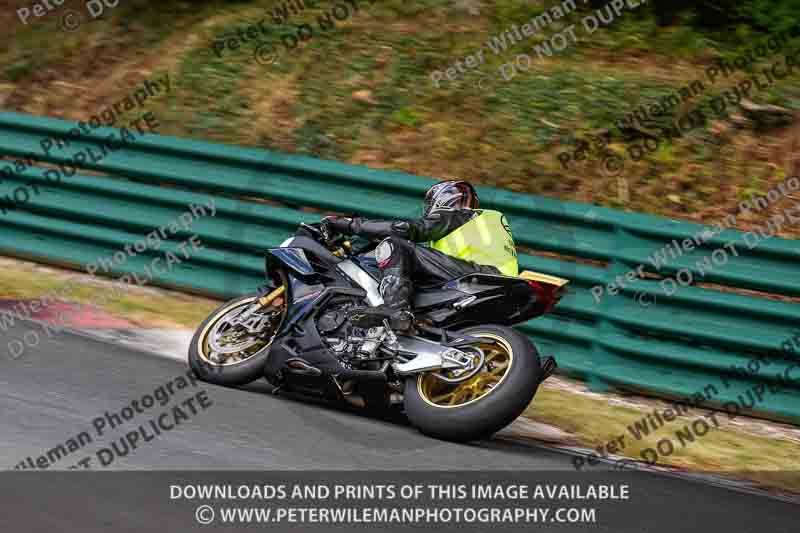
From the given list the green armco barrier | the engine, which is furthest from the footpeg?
the green armco barrier

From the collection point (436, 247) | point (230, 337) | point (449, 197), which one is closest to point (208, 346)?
point (230, 337)

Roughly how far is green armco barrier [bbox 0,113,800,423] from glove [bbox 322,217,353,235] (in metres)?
2.18

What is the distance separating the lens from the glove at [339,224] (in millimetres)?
7664

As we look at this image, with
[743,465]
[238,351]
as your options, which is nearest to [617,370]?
[743,465]

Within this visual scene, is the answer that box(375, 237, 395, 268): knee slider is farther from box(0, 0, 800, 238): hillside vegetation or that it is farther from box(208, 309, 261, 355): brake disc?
box(0, 0, 800, 238): hillside vegetation

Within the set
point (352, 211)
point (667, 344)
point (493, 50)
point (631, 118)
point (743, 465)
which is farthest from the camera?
point (493, 50)

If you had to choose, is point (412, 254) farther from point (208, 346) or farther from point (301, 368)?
point (208, 346)

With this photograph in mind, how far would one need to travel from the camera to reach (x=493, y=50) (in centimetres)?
1316

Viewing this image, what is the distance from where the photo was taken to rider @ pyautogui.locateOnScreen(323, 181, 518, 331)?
7.34 m

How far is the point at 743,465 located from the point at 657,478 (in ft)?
3.45

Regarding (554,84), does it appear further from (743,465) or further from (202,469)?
(202,469)

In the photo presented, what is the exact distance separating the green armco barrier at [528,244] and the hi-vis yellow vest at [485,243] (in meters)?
2.02

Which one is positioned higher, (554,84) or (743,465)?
(554,84)

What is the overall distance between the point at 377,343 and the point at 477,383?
2.27 ft
